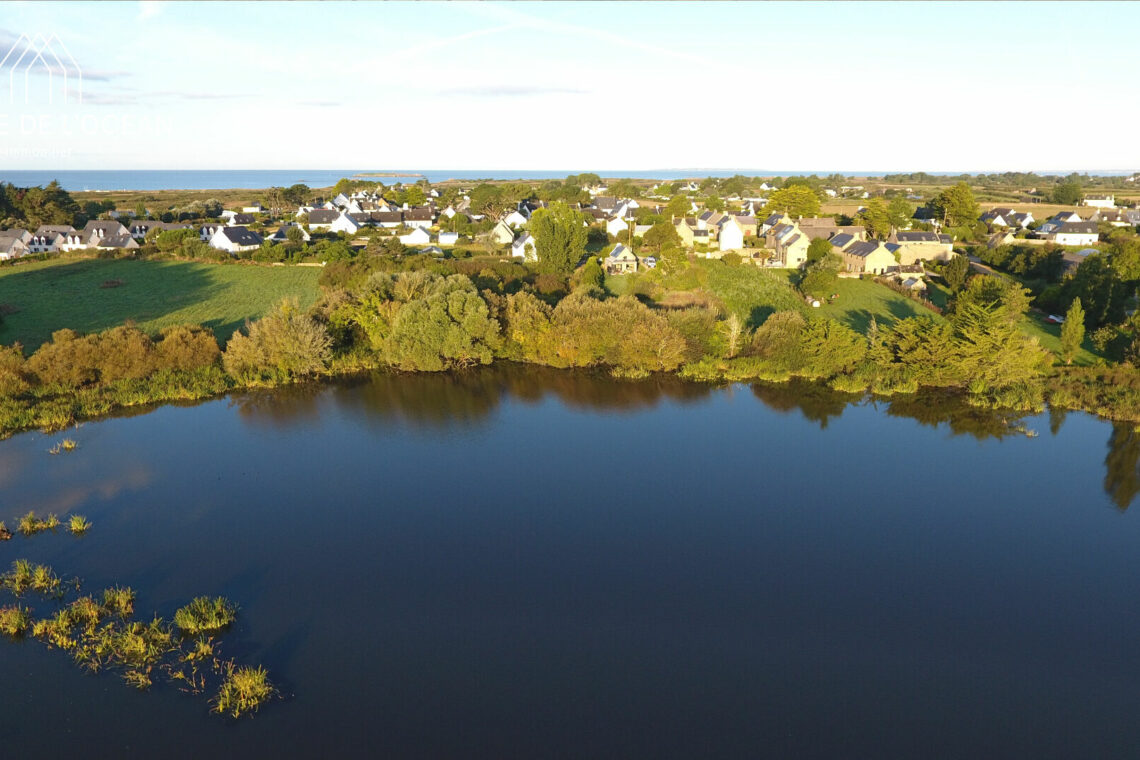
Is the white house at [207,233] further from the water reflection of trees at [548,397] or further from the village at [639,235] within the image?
the water reflection of trees at [548,397]

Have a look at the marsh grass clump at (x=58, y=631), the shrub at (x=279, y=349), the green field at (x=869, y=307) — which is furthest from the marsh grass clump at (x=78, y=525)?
the green field at (x=869, y=307)

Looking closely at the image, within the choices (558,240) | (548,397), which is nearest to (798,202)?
(558,240)

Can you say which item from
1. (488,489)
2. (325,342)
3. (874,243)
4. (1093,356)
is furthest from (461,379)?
(874,243)

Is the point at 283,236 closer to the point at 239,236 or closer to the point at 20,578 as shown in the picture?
the point at 239,236

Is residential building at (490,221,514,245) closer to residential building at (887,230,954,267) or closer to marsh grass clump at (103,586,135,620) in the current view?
residential building at (887,230,954,267)

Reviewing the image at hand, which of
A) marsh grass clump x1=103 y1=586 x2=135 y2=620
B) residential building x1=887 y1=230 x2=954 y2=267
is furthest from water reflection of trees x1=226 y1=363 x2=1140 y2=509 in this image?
residential building x1=887 y1=230 x2=954 y2=267

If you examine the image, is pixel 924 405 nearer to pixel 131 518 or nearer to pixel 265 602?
pixel 265 602
